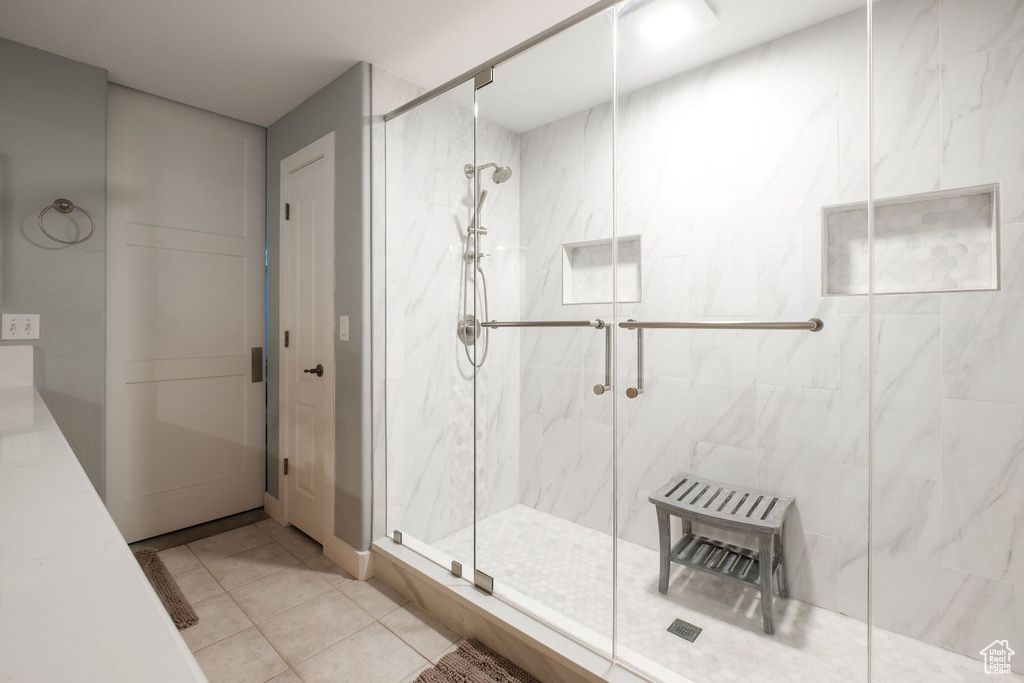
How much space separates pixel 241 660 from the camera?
5.57 feet

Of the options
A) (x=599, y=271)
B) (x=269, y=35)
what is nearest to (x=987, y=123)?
(x=599, y=271)

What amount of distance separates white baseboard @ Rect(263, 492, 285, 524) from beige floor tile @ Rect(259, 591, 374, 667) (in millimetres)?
932

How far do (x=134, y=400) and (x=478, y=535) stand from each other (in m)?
2.04

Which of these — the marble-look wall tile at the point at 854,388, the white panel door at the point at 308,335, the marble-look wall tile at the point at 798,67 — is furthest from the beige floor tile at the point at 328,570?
the marble-look wall tile at the point at 798,67

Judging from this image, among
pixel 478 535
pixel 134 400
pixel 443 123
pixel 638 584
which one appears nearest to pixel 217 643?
pixel 478 535

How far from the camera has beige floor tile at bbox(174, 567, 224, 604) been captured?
6.82 ft

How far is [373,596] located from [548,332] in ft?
4.77

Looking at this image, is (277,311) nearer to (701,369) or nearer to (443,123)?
(443,123)

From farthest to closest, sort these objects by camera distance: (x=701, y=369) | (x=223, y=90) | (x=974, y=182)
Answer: (x=223, y=90)
(x=701, y=369)
(x=974, y=182)

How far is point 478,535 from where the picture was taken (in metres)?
1.90

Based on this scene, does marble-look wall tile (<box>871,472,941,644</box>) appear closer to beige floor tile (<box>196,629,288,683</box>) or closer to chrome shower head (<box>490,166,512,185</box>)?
chrome shower head (<box>490,166,512,185</box>)

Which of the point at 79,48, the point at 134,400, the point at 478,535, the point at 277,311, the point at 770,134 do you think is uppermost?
the point at 79,48

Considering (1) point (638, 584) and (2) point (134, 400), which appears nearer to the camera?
(1) point (638, 584)

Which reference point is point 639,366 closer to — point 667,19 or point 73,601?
point 667,19
